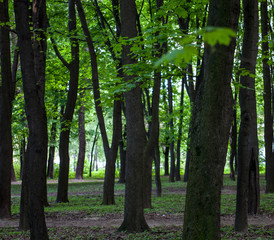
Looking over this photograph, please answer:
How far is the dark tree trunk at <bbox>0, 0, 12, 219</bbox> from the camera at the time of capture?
10500 mm

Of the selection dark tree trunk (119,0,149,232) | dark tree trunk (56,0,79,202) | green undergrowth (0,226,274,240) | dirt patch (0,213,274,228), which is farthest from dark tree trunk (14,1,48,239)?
dark tree trunk (56,0,79,202)

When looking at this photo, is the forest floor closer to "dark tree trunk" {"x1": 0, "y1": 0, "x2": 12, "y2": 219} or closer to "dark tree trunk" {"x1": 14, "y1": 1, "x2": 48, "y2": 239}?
"dark tree trunk" {"x1": 0, "y1": 0, "x2": 12, "y2": 219}

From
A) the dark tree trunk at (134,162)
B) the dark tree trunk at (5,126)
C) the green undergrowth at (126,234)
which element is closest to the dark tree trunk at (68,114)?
the dark tree trunk at (5,126)

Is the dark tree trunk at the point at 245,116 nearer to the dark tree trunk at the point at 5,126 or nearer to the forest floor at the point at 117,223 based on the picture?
the forest floor at the point at 117,223

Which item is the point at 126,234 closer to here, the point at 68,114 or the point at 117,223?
the point at 117,223

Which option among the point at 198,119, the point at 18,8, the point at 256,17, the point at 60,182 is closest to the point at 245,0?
the point at 256,17

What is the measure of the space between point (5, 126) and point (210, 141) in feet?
25.6

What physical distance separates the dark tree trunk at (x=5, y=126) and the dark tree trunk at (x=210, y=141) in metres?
7.34

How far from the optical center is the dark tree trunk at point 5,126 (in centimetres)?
1050

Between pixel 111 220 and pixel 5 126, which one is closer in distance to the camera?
pixel 111 220

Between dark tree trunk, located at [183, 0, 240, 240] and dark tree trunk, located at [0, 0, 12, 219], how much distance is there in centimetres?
734

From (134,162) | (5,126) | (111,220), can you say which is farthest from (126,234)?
(5,126)

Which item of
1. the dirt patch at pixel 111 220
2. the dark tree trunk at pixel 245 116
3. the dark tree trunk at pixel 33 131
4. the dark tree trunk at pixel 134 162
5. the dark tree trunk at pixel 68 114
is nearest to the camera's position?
the dark tree trunk at pixel 33 131

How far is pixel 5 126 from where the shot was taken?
422 inches
